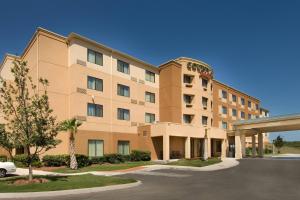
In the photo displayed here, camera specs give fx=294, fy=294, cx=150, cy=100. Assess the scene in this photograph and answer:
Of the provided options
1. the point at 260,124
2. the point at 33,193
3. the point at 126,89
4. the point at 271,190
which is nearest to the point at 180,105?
the point at 126,89

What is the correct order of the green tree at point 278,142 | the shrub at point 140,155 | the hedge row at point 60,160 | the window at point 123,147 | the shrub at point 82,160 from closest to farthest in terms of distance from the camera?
1. the hedge row at point 60,160
2. the shrub at point 82,160
3. the shrub at point 140,155
4. the window at point 123,147
5. the green tree at point 278,142

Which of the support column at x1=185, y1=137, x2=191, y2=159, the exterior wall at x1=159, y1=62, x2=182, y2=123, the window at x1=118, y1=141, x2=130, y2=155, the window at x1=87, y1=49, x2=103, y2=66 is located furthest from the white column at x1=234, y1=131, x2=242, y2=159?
the window at x1=87, y1=49, x2=103, y2=66

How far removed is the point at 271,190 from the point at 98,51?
27.0 meters

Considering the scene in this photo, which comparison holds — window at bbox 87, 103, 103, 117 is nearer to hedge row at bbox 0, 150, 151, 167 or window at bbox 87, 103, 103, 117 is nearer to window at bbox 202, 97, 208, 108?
hedge row at bbox 0, 150, 151, 167

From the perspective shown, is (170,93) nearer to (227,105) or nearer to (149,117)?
(149,117)

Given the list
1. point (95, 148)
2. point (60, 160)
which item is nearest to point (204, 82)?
point (95, 148)

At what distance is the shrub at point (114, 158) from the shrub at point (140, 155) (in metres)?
1.88

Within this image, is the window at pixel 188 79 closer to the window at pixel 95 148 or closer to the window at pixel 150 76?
the window at pixel 150 76

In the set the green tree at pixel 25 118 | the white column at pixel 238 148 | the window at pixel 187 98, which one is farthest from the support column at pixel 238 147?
the green tree at pixel 25 118

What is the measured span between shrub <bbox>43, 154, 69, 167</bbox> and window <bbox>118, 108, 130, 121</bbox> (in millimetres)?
10437

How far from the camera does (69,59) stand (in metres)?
33.9

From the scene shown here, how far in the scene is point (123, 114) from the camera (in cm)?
3897

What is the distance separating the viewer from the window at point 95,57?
1390 inches

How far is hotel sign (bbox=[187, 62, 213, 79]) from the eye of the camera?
46584 millimetres
